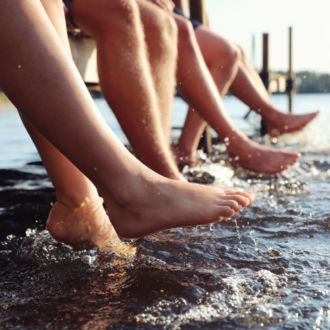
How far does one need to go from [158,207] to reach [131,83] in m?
0.52

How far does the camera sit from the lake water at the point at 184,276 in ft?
3.04

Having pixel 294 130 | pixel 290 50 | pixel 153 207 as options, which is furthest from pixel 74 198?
pixel 290 50

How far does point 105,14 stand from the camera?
61.9 inches

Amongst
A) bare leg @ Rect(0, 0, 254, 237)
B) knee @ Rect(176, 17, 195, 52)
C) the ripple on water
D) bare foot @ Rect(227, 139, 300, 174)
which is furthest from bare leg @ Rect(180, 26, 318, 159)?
bare leg @ Rect(0, 0, 254, 237)

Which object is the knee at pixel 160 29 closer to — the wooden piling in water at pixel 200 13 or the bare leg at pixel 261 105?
the bare leg at pixel 261 105

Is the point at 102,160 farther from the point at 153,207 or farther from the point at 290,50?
the point at 290,50

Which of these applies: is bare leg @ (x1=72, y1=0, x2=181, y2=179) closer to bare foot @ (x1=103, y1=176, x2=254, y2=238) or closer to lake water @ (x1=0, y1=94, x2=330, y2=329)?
lake water @ (x1=0, y1=94, x2=330, y2=329)

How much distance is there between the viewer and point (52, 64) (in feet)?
3.25

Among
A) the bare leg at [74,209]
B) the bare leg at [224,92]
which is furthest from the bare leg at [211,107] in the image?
the bare leg at [74,209]

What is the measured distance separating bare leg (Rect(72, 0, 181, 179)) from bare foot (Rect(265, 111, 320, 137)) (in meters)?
1.59

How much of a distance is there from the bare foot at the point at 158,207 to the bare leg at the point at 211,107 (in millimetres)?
1113

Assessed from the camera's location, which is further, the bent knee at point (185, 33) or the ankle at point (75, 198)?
the bent knee at point (185, 33)

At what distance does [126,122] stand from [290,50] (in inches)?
239

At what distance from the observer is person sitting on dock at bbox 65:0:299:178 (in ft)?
5.01
